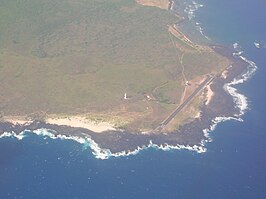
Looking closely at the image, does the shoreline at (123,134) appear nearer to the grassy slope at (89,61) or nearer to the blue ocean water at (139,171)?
the blue ocean water at (139,171)

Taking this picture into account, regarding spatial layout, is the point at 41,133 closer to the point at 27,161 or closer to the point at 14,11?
the point at 27,161

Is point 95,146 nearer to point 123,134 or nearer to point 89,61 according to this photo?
point 123,134

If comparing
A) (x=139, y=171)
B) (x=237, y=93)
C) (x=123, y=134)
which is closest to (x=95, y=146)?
(x=123, y=134)

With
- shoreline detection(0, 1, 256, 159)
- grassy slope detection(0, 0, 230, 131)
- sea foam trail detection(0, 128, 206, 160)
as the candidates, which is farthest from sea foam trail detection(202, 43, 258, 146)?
grassy slope detection(0, 0, 230, 131)

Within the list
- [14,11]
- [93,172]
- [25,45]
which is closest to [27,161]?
[93,172]

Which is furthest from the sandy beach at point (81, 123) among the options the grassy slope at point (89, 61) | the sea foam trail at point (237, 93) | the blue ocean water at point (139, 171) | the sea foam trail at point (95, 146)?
the sea foam trail at point (237, 93)

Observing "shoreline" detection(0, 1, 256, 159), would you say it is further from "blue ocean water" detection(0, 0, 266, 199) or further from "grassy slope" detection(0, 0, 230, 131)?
"grassy slope" detection(0, 0, 230, 131)
